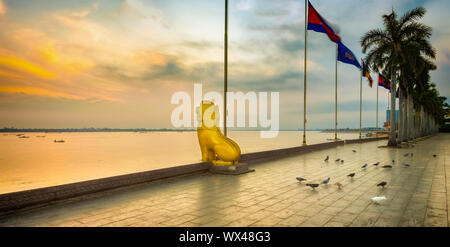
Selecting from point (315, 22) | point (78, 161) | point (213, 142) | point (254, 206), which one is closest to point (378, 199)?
A: point (254, 206)

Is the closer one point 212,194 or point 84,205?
point 84,205

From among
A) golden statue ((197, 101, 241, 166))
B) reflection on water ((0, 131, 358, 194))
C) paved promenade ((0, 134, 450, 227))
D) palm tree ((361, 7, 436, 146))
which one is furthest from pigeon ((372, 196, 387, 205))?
palm tree ((361, 7, 436, 146))

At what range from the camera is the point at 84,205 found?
4941 millimetres

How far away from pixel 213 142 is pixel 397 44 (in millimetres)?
18558

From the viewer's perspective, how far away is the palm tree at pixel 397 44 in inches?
765

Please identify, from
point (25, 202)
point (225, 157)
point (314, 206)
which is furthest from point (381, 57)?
point (25, 202)

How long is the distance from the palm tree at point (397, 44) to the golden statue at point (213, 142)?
16834 millimetres

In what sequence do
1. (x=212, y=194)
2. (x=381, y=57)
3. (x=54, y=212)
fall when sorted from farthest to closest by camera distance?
(x=381, y=57)
(x=212, y=194)
(x=54, y=212)

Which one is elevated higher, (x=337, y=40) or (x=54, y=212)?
(x=337, y=40)

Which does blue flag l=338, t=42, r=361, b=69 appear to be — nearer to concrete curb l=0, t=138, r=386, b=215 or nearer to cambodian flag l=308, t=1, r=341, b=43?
cambodian flag l=308, t=1, r=341, b=43

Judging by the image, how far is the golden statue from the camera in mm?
8578

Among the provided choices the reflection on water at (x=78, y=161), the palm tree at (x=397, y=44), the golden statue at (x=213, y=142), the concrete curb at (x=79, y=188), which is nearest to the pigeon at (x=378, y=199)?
the golden statue at (x=213, y=142)
